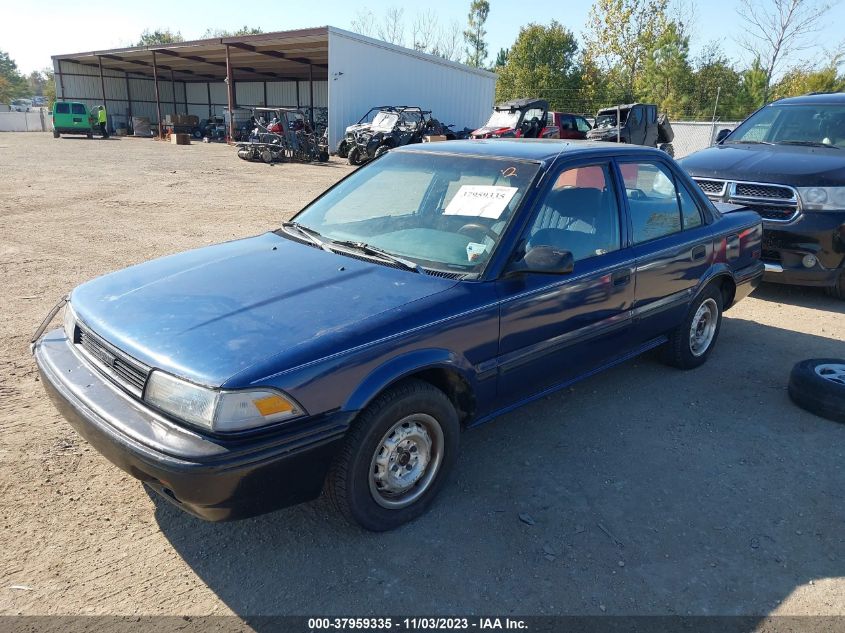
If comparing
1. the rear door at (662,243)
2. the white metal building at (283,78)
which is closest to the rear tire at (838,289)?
the rear door at (662,243)

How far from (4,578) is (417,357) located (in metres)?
1.87

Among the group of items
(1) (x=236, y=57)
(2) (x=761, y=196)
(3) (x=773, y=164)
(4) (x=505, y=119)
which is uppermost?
(1) (x=236, y=57)

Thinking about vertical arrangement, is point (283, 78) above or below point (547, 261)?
above

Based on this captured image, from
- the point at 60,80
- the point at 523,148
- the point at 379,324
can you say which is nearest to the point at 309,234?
the point at 379,324

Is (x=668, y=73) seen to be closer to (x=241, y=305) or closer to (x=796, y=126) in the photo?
(x=796, y=126)

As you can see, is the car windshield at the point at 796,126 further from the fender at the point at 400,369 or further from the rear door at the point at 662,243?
the fender at the point at 400,369

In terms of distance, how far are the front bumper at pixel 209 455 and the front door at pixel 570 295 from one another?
1100 millimetres

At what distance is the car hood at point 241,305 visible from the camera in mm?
2385

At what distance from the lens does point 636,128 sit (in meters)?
17.7

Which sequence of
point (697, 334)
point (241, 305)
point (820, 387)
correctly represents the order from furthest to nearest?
point (697, 334), point (820, 387), point (241, 305)

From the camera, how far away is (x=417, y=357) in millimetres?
2631

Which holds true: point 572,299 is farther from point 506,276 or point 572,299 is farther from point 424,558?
point 424,558

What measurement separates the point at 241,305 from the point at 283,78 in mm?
42536

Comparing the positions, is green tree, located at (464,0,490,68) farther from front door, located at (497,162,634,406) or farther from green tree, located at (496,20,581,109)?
front door, located at (497,162,634,406)
